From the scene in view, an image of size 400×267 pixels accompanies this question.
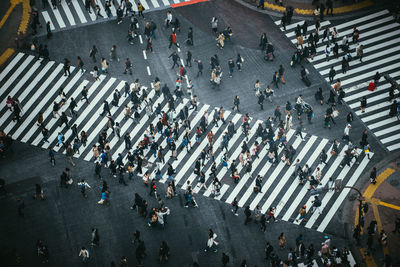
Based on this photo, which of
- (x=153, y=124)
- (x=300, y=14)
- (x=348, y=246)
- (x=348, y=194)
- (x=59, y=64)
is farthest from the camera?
(x=300, y=14)

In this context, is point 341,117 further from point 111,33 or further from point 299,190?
point 111,33

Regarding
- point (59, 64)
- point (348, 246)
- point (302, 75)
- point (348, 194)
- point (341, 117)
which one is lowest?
point (348, 246)

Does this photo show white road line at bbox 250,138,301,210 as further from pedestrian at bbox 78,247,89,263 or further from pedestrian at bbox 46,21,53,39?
pedestrian at bbox 46,21,53,39

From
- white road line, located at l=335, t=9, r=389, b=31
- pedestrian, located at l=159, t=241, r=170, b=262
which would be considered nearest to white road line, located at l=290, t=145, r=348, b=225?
pedestrian, located at l=159, t=241, r=170, b=262

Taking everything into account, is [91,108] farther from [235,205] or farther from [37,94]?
[235,205]

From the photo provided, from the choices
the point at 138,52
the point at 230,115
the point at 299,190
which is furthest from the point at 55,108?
the point at 299,190

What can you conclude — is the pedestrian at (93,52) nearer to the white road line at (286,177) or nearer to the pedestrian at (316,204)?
the white road line at (286,177)

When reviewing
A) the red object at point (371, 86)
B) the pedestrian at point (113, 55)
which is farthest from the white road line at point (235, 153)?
the pedestrian at point (113, 55)
